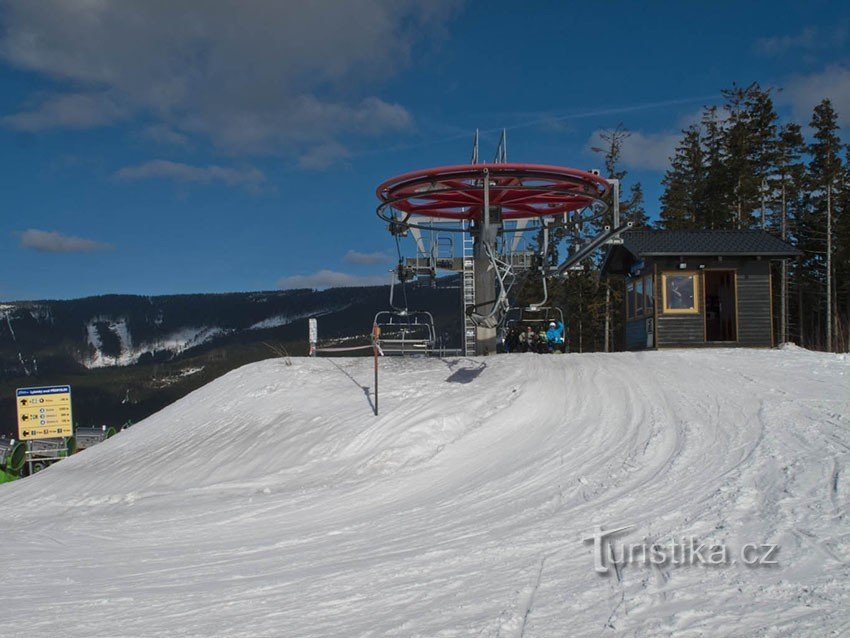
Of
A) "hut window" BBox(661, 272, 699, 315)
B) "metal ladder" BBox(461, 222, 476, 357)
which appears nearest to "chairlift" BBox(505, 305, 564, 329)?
"metal ladder" BBox(461, 222, 476, 357)

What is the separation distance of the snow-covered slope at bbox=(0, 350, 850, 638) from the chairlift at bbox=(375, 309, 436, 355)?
2.96m

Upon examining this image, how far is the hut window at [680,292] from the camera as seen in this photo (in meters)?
20.5

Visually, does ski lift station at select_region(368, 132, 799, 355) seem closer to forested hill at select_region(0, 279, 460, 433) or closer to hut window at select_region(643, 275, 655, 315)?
hut window at select_region(643, 275, 655, 315)

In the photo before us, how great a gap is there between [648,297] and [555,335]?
3020 mm

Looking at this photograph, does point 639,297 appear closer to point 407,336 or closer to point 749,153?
point 407,336

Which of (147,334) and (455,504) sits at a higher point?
(147,334)

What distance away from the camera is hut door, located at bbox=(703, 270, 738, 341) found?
22109 mm

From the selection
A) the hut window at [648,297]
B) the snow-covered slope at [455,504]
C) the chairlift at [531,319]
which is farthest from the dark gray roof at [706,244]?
the snow-covered slope at [455,504]

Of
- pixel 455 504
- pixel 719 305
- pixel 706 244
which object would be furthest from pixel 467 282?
pixel 455 504

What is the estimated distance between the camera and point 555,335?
20.0m

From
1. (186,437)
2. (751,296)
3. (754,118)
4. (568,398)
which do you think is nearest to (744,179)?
(754,118)

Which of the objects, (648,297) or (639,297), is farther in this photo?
(639,297)

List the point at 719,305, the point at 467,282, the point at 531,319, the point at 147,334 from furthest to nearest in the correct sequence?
the point at 147,334
the point at 719,305
the point at 467,282
the point at 531,319

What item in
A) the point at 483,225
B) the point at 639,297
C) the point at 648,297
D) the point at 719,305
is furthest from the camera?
the point at 719,305
